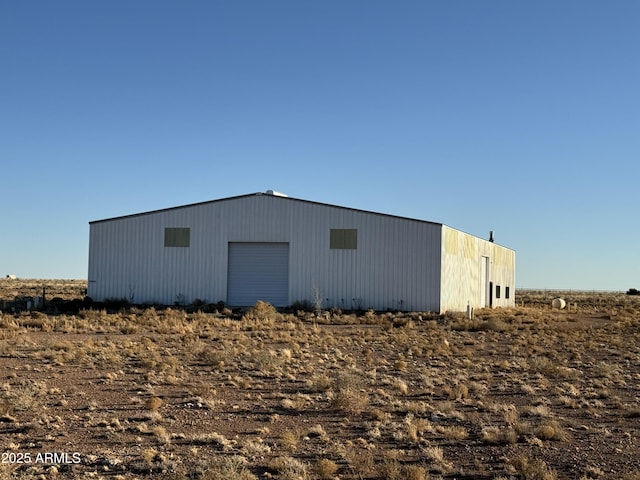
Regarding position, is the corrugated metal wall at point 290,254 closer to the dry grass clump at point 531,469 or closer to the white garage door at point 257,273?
the white garage door at point 257,273

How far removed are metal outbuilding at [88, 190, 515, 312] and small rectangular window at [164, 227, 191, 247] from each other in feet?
0.16

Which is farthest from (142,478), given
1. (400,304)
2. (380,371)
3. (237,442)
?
(400,304)

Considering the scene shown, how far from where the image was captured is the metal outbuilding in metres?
34.5

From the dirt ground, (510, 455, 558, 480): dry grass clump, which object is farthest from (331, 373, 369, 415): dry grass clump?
(510, 455, 558, 480): dry grass clump

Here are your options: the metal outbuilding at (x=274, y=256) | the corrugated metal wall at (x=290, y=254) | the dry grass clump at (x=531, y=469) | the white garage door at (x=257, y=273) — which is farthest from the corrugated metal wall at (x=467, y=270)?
the dry grass clump at (x=531, y=469)

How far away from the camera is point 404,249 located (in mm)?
34438

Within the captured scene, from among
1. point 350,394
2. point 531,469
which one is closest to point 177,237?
point 350,394

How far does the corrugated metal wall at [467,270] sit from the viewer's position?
35.7m

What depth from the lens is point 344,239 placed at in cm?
3497

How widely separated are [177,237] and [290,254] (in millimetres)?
5735

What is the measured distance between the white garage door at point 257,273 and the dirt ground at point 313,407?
10770 millimetres

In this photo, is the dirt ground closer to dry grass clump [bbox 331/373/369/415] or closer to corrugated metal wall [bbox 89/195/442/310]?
dry grass clump [bbox 331/373/369/415]

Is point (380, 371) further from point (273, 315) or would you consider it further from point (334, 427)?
point (273, 315)

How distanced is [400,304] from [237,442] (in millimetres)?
24937
